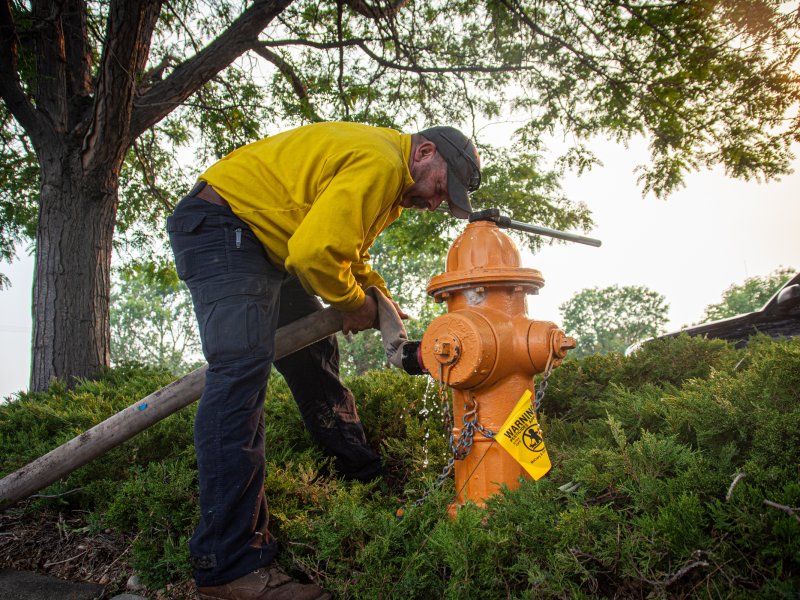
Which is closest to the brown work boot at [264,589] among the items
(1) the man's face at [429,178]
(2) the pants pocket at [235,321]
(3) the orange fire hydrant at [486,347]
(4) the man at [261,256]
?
A: (4) the man at [261,256]

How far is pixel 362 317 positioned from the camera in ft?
9.07

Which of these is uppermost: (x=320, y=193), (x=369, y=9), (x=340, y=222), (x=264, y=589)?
(x=369, y=9)

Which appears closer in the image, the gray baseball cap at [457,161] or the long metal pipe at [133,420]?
the gray baseball cap at [457,161]

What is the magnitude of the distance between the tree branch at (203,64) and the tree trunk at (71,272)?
70 cm

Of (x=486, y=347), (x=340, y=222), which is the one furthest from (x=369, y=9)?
(x=486, y=347)

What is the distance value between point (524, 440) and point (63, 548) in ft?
8.33

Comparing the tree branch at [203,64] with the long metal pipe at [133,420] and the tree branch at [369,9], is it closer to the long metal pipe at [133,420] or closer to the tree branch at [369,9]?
the tree branch at [369,9]

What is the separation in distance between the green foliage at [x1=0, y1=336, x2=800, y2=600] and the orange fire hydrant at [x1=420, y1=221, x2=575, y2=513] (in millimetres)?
237

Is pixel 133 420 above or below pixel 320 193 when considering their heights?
below

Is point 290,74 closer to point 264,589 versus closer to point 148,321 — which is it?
point 264,589

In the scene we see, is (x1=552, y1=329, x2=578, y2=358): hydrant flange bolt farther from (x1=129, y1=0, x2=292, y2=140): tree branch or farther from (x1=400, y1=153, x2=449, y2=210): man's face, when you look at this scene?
(x1=129, y1=0, x2=292, y2=140): tree branch

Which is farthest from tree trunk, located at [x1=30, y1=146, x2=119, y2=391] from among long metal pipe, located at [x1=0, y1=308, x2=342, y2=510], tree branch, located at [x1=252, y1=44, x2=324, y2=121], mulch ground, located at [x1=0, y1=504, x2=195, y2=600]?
tree branch, located at [x1=252, y1=44, x2=324, y2=121]

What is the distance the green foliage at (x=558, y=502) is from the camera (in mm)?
1679

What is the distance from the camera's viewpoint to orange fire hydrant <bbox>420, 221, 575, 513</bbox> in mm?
2381
